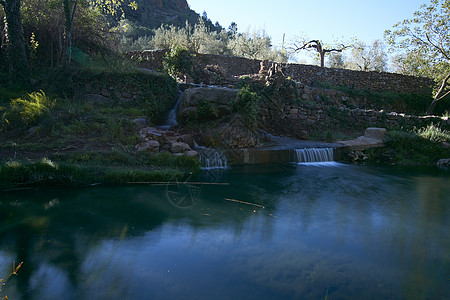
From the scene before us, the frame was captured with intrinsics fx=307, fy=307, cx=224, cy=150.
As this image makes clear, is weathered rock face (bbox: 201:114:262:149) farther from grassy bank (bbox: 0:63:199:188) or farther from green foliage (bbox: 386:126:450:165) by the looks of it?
green foliage (bbox: 386:126:450:165)

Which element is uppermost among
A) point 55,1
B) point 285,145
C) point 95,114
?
point 55,1

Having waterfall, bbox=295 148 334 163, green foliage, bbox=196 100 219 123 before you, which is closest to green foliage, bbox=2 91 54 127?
green foliage, bbox=196 100 219 123

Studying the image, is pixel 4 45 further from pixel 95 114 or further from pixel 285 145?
pixel 285 145

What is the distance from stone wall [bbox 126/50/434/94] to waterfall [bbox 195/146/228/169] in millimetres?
10236

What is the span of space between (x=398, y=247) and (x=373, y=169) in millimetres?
6406

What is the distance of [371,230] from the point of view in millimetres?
5496

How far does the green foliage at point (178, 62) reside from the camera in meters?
14.8

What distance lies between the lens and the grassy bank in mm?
6941

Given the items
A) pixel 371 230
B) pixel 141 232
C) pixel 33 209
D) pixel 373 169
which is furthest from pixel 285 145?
pixel 33 209

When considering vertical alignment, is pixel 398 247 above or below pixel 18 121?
below

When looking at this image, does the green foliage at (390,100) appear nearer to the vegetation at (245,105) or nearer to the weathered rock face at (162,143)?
the vegetation at (245,105)

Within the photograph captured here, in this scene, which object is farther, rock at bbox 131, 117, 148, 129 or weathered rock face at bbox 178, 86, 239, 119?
weathered rock face at bbox 178, 86, 239, 119

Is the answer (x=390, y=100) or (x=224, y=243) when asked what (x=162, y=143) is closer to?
(x=224, y=243)

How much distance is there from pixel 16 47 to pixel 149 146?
303 inches
